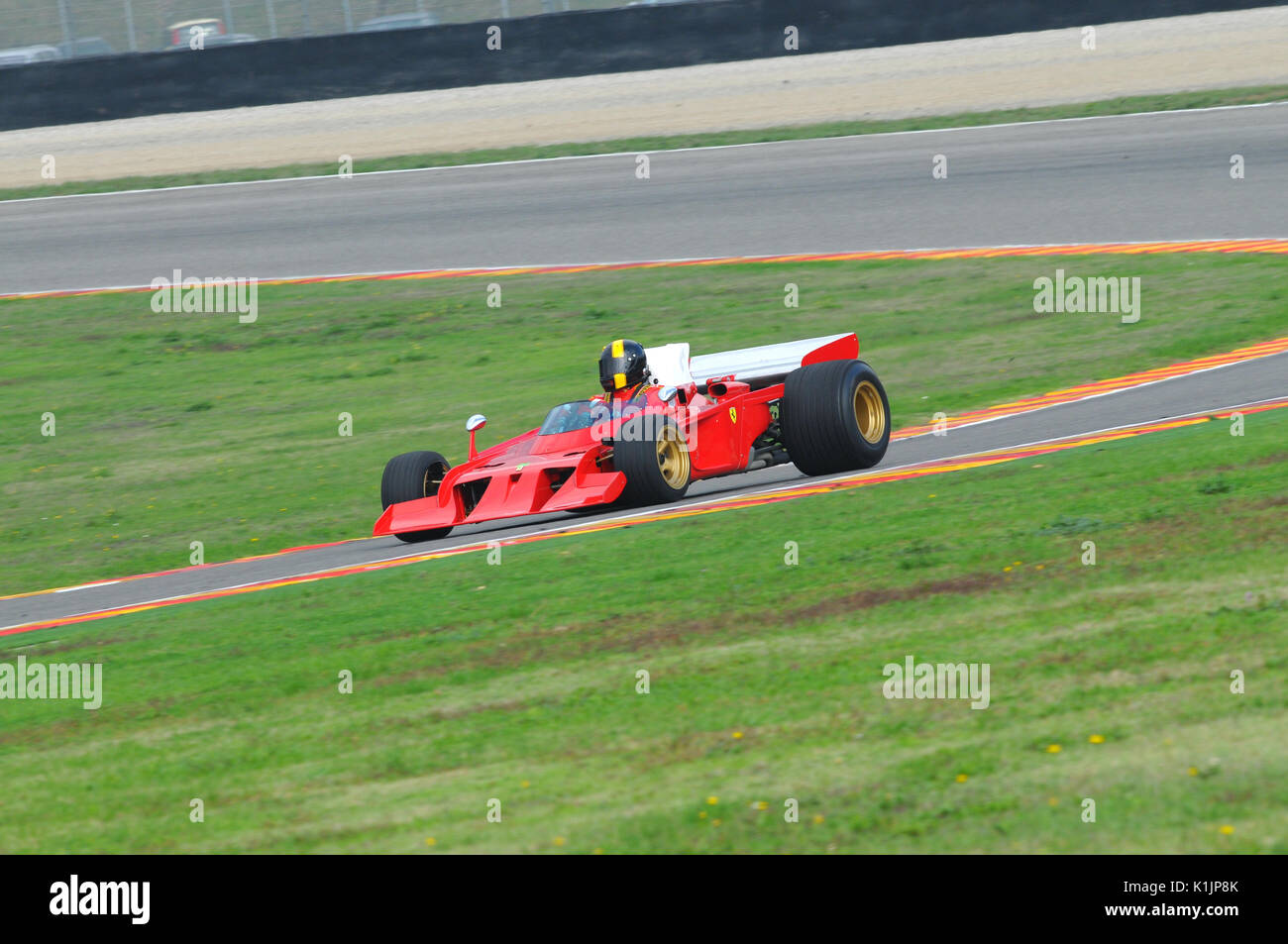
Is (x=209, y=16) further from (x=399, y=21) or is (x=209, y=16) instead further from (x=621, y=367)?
(x=621, y=367)

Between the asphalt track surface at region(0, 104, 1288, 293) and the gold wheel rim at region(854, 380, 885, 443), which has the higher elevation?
the asphalt track surface at region(0, 104, 1288, 293)

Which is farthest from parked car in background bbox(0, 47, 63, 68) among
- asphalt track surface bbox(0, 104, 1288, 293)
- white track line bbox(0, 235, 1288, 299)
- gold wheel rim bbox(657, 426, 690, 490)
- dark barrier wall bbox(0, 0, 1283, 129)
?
gold wheel rim bbox(657, 426, 690, 490)

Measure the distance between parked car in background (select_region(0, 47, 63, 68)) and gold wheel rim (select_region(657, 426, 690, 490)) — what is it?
76.4 ft

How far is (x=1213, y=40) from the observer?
2814cm

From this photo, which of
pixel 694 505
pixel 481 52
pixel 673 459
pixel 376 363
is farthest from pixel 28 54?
pixel 694 505

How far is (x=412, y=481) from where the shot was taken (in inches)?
516

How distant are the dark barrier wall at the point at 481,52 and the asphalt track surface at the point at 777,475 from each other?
14.9 meters

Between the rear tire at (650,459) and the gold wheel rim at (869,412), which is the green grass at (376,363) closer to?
the gold wheel rim at (869,412)

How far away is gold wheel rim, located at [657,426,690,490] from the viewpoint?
40.8 ft

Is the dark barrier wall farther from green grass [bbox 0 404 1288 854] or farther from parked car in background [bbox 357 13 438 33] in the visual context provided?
green grass [bbox 0 404 1288 854]

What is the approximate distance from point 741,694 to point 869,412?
5945 millimetres

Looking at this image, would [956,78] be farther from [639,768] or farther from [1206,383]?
[639,768]

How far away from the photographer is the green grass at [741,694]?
20.4ft

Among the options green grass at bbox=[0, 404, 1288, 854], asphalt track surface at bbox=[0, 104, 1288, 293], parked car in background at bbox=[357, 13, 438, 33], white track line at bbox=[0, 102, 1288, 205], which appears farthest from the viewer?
parked car in background at bbox=[357, 13, 438, 33]
